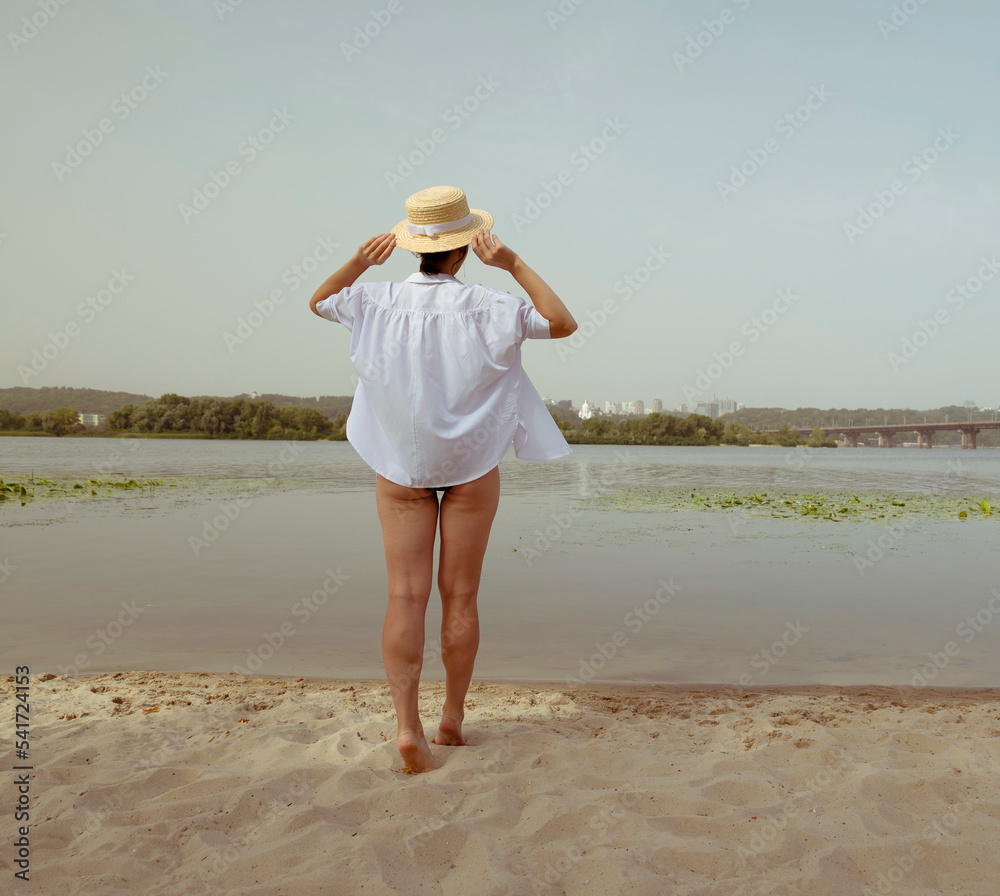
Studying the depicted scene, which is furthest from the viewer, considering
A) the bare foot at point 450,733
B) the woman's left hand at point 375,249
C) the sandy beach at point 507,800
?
the bare foot at point 450,733

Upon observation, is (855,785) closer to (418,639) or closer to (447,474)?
(418,639)

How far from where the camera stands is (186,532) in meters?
8.75

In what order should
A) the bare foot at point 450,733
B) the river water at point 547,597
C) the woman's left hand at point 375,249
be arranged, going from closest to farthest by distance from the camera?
the woman's left hand at point 375,249 < the bare foot at point 450,733 < the river water at point 547,597

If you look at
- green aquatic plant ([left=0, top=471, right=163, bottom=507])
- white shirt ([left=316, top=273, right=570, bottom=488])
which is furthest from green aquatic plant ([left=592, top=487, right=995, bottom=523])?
white shirt ([left=316, top=273, right=570, bottom=488])

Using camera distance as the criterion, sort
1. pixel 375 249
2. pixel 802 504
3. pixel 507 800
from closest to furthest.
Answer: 1. pixel 507 800
2. pixel 375 249
3. pixel 802 504

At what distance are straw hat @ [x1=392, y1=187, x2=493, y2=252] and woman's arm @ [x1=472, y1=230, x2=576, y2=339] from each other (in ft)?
0.20

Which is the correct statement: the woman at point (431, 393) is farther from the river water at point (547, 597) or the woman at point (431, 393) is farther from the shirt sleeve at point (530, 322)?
the river water at point (547, 597)

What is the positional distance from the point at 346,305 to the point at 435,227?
0.44 metres

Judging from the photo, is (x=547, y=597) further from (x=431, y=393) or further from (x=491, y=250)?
(x=491, y=250)

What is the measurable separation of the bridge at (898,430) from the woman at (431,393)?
69297 mm

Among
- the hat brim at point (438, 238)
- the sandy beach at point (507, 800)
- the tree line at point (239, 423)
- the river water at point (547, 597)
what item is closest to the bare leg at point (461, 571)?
the sandy beach at point (507, 800)

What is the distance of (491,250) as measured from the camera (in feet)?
8.50

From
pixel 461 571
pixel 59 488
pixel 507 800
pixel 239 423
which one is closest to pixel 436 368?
pixel 461 571

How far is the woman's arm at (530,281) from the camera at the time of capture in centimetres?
251
